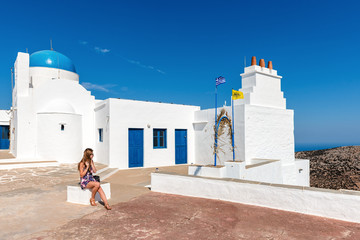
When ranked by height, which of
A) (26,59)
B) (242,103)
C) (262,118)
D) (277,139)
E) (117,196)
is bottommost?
(117,196)

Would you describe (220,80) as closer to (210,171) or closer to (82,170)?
(210,171)

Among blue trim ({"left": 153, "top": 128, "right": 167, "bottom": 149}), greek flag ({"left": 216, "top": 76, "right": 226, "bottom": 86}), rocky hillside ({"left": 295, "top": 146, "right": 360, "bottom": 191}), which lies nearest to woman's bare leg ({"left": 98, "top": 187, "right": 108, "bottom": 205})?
greek flag ({"left": 216, "top": 76, "right": 226, "bottom": 86})

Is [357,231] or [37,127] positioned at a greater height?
[37,127]

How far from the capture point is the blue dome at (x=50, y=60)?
15.0 metres

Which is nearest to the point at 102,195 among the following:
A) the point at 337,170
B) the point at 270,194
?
the point at 270,194

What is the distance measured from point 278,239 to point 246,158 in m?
7.55

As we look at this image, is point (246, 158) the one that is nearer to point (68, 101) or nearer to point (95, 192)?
point (95, 192)

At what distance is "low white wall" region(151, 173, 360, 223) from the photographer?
14.0ft

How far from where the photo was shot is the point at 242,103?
12109mm

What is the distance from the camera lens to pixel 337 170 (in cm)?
2130

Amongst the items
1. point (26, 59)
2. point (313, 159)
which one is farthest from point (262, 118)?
point (313, 159)

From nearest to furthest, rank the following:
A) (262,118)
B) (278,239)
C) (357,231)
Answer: (278,239) < (357,231) < (262,118)

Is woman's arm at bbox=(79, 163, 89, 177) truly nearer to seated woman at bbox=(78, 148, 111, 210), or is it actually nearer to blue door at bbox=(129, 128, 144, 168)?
seated woman at bbox=(78, 148, 111, 210)

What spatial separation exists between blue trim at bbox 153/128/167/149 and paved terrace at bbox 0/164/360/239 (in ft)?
22.8
